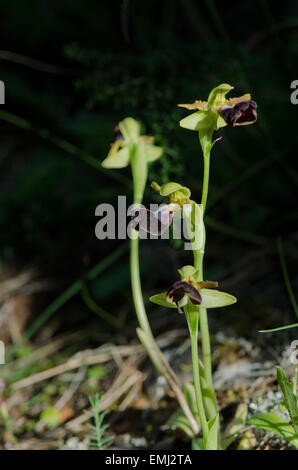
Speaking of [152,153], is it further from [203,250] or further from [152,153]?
[203,250]

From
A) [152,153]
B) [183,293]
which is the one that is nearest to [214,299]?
[183,293]

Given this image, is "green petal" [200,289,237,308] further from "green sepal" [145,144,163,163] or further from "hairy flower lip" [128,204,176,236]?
"green sepal" [145,144,163,163]

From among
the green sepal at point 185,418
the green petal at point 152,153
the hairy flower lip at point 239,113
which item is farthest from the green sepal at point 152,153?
the green sepal at point 185,418

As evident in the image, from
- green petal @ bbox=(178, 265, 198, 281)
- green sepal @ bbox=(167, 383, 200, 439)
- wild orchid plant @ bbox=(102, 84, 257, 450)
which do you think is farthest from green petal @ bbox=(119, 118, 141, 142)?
green sepal @ bbox=(167, 383, 200, 439)

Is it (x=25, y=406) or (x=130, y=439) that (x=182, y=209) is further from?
(x=25, y=406)

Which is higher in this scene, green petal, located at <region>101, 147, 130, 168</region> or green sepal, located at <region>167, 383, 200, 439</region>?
green petal, located at <region>101, 147, 130, 168</region>

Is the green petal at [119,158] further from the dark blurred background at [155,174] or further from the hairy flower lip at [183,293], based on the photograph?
the hairy flower lip at [183,293]
